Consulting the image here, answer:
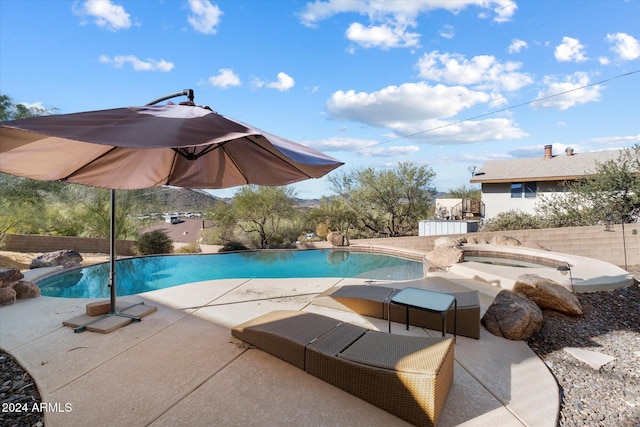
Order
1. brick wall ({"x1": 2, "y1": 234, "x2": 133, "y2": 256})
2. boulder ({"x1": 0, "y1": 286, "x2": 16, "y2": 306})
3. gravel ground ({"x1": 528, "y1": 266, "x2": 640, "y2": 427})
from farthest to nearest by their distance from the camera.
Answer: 1. brick wall ({"x1": 2, "y1": 234, "x2": 133, "y2": 256})
2. boulder ({"x1": 0, "y1": 286, "x2": 16, "y2": 306})
3. gravel ground ({"x1": 528, "y1": 266, "x2": 640, "y2": 427})

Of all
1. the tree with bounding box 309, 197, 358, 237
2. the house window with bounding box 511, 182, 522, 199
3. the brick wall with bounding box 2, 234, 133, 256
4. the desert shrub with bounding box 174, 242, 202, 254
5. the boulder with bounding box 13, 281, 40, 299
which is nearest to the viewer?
the boulder with bounding box 13, 281, 40, 299

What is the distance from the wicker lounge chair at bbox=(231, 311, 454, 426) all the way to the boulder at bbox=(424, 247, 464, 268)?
658 cm

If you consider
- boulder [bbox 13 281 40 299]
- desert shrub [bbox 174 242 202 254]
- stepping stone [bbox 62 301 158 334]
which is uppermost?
boulder [bbox 13 281 40 299]

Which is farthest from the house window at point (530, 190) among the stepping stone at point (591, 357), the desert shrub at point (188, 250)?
the desert shrub at point (188, 250)

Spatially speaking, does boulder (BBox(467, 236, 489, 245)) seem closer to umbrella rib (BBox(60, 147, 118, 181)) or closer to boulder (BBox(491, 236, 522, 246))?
boulder (BBox(491, 236, 522, 246))

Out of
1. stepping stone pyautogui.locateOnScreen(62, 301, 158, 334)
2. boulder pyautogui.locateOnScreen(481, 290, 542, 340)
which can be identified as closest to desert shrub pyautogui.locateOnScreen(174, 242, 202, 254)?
stepping stone pyautogui.locateOnScreen(62, 301, 158, 334)

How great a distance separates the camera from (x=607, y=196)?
11.1 metres

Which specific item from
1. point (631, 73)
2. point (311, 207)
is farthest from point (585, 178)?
point (311, 207)

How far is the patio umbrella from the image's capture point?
1880 mm

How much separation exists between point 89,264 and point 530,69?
17.2m

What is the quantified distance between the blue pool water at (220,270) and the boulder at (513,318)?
16.5 feet

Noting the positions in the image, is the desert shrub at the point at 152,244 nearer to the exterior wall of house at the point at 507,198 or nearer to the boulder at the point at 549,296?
the boulder at the point at 549,296

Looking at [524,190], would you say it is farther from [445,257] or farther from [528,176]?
[445,257]

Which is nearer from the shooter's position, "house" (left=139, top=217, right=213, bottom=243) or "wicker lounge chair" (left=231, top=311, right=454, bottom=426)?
"wicker lounge chair" (left=231, top=311, right=454, bottom=426)
